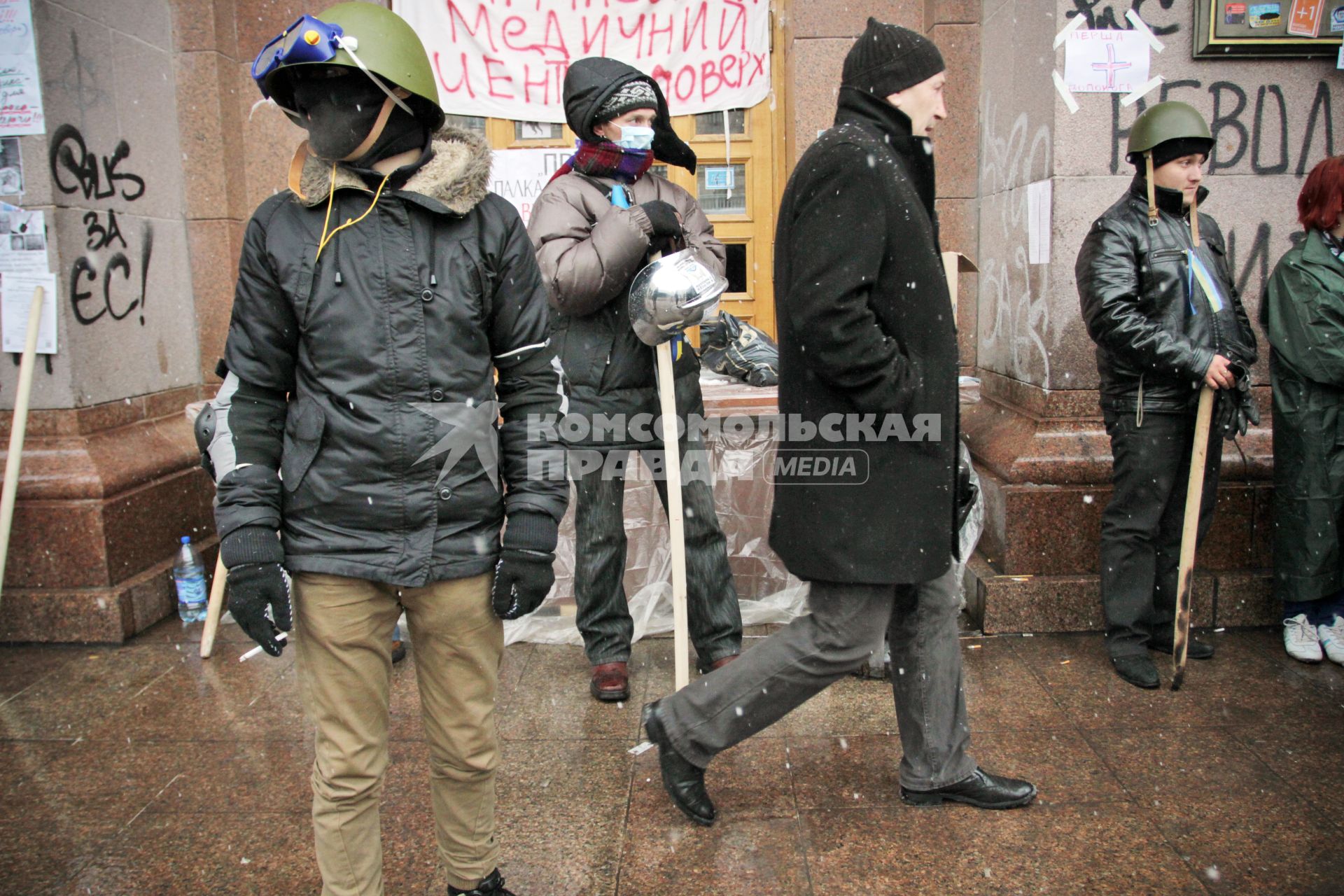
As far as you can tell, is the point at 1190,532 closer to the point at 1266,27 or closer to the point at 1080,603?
the point at 1080,603

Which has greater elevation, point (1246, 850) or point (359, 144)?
point (359, 144)

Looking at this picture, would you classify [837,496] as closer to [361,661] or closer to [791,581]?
[361,661]

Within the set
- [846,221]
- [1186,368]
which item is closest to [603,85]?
[846,221]

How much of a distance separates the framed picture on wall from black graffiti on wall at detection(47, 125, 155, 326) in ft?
15.9

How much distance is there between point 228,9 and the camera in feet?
17.8

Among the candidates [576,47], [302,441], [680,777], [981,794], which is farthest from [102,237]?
[981,794]

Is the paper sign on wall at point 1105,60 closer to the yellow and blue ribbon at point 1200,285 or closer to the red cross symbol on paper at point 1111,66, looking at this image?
the red cross symbol on paper at point 1111,66

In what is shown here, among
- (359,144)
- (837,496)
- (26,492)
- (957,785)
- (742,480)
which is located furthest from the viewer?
(742,480)

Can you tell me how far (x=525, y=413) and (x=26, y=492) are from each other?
3.31 metres

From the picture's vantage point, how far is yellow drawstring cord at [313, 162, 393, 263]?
7.45 ft

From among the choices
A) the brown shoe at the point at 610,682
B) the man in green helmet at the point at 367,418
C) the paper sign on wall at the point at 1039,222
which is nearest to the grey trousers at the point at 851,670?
the man in green helmet at the point at 367,418

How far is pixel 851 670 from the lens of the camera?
118 inches

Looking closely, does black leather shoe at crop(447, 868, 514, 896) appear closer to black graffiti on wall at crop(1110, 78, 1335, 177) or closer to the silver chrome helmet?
the silver chrome helmet

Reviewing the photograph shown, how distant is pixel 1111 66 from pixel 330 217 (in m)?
3.53
